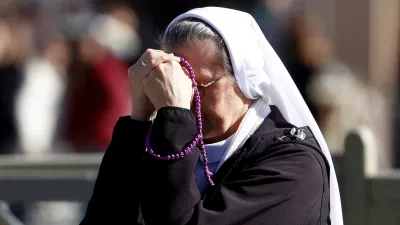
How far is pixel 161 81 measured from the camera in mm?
2773

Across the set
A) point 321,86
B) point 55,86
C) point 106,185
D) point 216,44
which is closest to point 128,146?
point 106,185

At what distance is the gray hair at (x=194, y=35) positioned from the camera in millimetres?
2900

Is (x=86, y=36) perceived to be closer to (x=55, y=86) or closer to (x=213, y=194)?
(x=55, y=86)

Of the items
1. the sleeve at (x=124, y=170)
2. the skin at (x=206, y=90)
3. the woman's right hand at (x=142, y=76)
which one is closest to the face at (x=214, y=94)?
the skin at (x=206, y=90)

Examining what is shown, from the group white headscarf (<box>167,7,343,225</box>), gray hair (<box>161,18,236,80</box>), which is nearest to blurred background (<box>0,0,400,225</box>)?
white headscarf (<box>167,7,343,225</box>)

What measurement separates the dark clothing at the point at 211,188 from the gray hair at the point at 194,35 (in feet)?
0.87

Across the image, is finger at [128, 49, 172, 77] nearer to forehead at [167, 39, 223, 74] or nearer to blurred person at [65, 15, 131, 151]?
forehead at [167, 39, 223, 74]

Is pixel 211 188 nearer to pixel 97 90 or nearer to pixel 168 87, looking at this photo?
pixel 168 87

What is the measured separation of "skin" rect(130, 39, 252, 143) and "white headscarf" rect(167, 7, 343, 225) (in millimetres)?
43

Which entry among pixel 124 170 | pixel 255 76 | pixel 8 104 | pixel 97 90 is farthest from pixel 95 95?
pixel 124 170

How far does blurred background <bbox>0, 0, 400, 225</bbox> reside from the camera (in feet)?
25.3

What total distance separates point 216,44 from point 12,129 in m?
5.84

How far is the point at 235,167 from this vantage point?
2.85 m

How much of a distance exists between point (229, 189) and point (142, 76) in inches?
17.0
